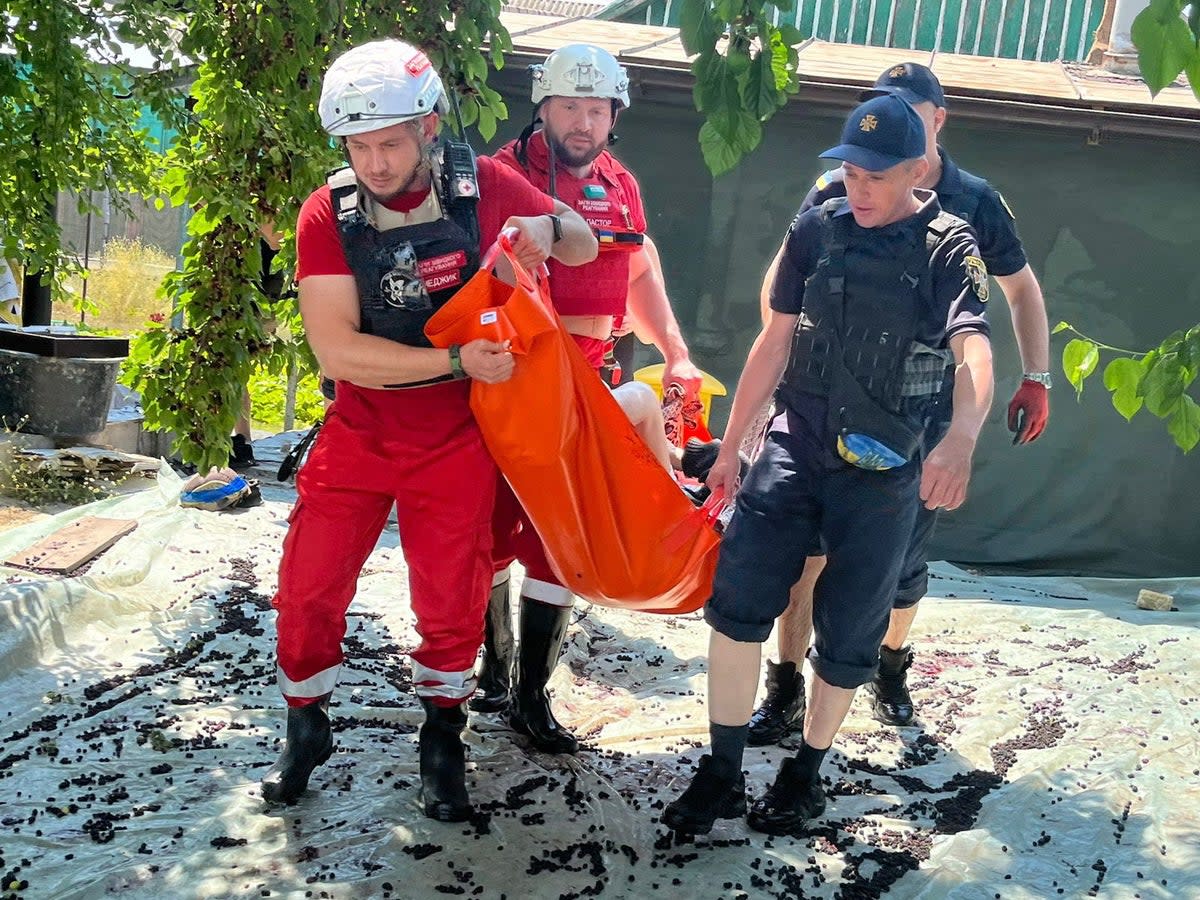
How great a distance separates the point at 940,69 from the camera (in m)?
8.46

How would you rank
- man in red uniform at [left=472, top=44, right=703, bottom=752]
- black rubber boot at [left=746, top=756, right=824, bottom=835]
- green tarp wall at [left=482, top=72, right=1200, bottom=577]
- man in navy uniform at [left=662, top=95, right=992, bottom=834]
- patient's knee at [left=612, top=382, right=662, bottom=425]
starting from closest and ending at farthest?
man in navy uniform at [left=662, top=95, right=992, bottom=834] < black rubber boot at [left=746, top=756, right=824, bottom=835] < patient's knee at [left=612, top=382, right=662, bottom=425] < man in red uniform at [left=472, top=44, right=703, bottom=752] < green tarp wall at [left=482, top=72, right=1200, bottom=577]

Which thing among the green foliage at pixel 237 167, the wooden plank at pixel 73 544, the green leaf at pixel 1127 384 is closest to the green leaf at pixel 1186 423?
the green leaf at pixel 1127 384

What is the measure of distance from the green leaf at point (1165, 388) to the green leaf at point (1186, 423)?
21mm

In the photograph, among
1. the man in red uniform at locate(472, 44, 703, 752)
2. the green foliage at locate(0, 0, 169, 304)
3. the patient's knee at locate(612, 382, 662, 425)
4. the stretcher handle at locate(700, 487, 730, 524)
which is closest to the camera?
the stretcher handle at locate(700, 487, 730, 524)

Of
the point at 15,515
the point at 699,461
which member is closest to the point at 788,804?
the point at 699,461

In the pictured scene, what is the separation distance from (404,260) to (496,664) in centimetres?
167

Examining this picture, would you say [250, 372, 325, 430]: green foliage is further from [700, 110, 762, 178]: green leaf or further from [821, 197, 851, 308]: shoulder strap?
[700, 110, 762, 178]: green leaf

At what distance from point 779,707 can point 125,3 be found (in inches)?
139

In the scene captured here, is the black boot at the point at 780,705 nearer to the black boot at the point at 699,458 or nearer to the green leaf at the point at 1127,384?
the black boot at the point at 699,458

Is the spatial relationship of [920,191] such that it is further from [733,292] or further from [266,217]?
[733,292]

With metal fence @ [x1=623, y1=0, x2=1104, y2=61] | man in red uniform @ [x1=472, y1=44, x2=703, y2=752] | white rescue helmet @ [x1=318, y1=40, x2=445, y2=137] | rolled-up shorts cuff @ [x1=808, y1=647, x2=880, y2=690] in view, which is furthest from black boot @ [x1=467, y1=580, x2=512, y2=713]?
metal fence @ [x1=623, y1=0, x2=1104, y2=61]

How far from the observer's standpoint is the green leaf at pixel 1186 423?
3215mm

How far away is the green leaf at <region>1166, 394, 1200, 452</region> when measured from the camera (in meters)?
3.21

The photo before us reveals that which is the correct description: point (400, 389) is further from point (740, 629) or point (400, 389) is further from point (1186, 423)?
point (1186, 423)
